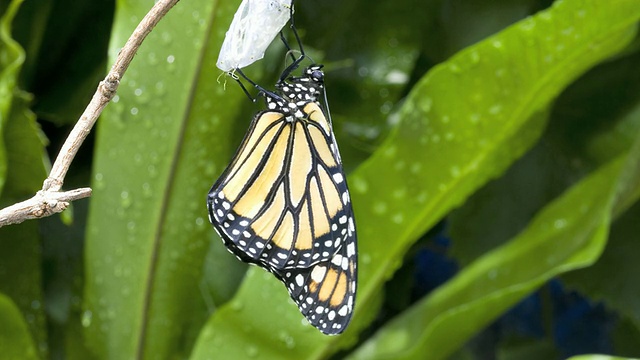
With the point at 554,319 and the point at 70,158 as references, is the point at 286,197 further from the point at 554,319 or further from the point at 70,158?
the point at 554,319

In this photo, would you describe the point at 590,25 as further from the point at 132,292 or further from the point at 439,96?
the point at 132,292

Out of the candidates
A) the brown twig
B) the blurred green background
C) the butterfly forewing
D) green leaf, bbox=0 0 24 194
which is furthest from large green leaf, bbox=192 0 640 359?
the brown twig

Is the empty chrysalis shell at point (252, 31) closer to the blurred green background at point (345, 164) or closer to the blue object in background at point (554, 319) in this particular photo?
the blurred green background at point (345, 164)

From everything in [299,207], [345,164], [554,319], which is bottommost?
[554,319]

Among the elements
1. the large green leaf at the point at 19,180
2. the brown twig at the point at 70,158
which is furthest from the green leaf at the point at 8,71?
the brown twig at the point at 70,158

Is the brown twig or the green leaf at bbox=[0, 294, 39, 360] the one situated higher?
the brown twig

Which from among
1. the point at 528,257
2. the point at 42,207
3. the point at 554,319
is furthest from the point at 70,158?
the point at 554,319

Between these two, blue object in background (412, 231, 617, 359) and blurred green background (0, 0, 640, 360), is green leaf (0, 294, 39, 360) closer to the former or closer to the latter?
blurred green background (0, 0, 640, 360)

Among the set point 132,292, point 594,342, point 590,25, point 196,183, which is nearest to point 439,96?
point 590,25
